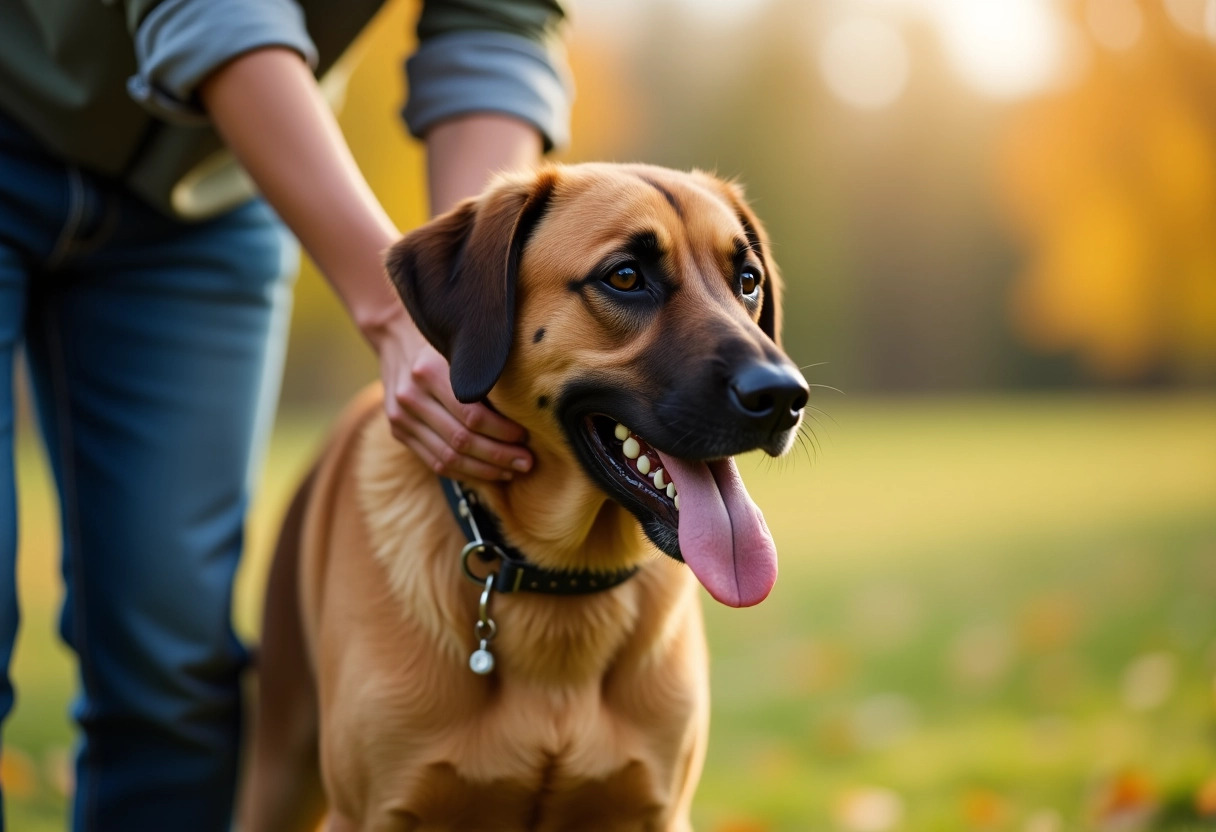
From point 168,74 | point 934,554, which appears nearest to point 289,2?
point 168,74

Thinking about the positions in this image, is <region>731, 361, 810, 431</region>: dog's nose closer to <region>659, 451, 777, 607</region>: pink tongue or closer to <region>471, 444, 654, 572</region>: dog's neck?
<region>659, 451, 777, 607</region>: pink tongue

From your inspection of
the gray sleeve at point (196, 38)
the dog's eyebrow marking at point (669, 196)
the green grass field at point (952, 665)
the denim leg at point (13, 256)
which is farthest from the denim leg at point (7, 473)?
the green grass field at point (952, 665)

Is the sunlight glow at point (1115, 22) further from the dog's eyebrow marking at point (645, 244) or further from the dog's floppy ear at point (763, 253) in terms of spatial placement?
the dog's eyebrow marking at point (645, 244)

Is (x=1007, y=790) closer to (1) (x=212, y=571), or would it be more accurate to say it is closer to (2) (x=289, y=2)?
(1) (x=212, y=571)

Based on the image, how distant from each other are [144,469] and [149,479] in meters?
0.03

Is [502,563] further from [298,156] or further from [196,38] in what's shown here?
[196,38]

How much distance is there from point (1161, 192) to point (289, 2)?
23201 mm

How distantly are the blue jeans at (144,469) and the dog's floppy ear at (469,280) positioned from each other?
93 cm

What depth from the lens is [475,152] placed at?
9.80ft

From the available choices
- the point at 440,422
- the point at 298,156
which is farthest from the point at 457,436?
the point at 298,156

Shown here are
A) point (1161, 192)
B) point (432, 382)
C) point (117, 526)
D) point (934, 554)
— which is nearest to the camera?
point (432, 382)

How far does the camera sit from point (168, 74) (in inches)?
98.4

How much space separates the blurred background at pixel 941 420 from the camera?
15.1ft

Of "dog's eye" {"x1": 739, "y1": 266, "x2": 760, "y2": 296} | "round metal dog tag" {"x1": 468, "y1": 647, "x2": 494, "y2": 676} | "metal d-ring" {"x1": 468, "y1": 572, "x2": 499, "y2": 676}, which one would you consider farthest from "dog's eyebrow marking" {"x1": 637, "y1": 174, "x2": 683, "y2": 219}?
"round metal dog tag" {"x1": 468, "y1": 647, "x2": 494, "y2": 676}
